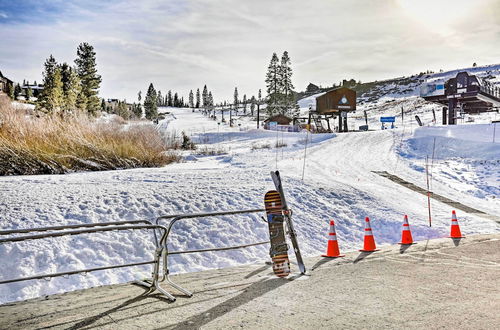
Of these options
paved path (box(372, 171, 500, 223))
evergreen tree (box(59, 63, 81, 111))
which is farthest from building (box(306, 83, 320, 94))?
paved path (box(372, 171, 500, 223))

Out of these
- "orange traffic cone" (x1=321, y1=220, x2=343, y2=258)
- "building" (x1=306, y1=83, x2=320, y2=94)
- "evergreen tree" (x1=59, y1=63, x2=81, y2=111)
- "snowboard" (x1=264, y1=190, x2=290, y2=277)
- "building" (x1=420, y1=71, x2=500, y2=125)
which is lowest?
"orange traffic cone" (x1=321, y1=220, x2=343, y2=258)

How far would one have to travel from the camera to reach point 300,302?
16.6 ft

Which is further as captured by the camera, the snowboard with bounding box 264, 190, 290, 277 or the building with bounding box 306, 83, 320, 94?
the building with bounding box 306, 83, 320, 94

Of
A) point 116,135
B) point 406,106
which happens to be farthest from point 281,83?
point 116,135

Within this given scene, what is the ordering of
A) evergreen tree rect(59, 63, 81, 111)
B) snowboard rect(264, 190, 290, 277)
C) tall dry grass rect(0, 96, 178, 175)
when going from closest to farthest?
1. snowboard rect(264, 190, 290, 277)
2. tall dry grass rect(0, 96, 178, 175)
3. evergreen tree rect(59, 63, 81, 111)

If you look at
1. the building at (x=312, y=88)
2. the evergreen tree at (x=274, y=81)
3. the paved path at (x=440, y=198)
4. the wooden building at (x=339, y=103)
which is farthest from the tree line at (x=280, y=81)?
the building at (x=312, y=88)

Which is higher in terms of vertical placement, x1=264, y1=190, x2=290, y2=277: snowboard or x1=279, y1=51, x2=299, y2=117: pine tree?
x1=279, y1=51, x2=299, y2=117: pine tree

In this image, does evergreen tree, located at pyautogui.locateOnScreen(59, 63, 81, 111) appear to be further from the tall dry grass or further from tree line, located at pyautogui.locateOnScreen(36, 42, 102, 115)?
the tall dry grass

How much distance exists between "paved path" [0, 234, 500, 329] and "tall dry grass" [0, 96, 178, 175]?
25.0 feet

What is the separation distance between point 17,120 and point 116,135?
11.4ft

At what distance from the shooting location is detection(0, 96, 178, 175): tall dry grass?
38.5 feet

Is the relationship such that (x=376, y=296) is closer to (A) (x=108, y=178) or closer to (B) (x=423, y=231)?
(B) (x=423, y=231)

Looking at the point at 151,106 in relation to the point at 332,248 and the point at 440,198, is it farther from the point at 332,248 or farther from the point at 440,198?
the point at 332,248

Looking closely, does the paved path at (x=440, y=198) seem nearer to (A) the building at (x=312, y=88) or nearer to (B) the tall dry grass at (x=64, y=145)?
(B) the tall dry grass at (x=64, y=145)
